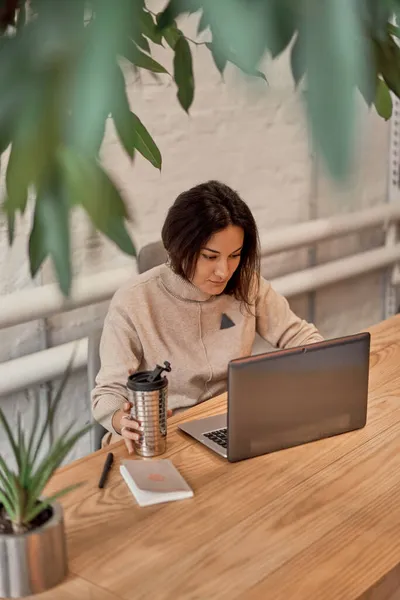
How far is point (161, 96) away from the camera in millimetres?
2662

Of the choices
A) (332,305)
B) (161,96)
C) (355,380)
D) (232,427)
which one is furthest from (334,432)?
(332,305)

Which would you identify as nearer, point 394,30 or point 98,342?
point 394,30

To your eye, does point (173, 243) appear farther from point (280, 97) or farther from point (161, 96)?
point (280, 97)

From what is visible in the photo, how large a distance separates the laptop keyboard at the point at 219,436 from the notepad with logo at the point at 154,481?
0.42ft

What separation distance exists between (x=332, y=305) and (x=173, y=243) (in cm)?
172

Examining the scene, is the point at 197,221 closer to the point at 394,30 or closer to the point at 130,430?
the point at 130,430

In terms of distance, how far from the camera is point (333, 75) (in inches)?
10.9

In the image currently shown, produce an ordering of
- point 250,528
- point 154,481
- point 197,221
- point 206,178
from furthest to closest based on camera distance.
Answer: point 206,178 < point 197,221 < point 154,481 < point 250,528

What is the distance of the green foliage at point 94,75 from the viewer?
0.28m

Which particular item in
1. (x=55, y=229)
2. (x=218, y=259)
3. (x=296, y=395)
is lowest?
(x=296, y=395)

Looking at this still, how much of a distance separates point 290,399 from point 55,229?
1.33 m

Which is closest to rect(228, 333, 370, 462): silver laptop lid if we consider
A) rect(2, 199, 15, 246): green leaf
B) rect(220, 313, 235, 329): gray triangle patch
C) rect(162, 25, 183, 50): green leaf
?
rect(220, 313, 235, 329): gray triangle patch

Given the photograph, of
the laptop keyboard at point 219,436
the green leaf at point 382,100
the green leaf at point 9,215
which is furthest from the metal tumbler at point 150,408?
the green leaf at point 9,215

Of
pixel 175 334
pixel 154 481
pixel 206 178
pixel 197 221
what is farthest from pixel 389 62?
pixel 206 178
